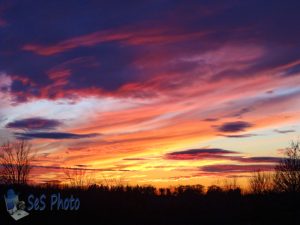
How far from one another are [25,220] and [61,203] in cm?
528

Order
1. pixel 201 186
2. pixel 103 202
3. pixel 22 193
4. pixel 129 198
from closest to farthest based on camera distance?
1. pixel 22 193
2. pixel 103 202
3. pixel 129 198
4. pixel 201 186

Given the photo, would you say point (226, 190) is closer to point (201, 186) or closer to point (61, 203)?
point (201, 186)

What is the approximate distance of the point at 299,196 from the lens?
5647 cm

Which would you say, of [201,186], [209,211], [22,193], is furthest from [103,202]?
[201,186]

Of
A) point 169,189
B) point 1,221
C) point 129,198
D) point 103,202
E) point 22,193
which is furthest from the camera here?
point 169,189

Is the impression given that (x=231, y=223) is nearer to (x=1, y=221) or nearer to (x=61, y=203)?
(x=61, y=203)

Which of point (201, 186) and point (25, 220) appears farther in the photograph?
point (201, 186)

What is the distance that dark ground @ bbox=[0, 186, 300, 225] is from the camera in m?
43.0

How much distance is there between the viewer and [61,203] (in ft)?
141

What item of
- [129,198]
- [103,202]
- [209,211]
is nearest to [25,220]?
[103,202]

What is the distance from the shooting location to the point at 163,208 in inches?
2242

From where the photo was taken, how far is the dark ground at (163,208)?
43.0 m

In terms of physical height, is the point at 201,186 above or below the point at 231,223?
above

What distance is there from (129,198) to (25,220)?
16.9 m
